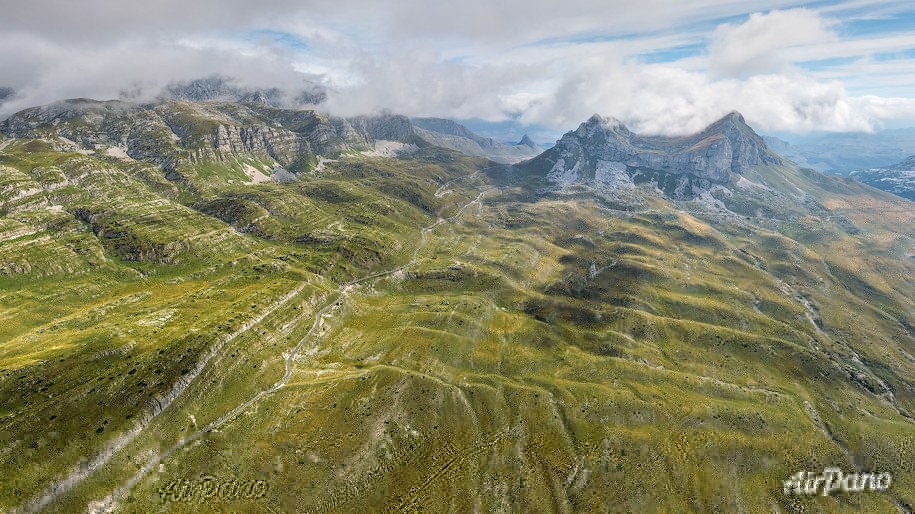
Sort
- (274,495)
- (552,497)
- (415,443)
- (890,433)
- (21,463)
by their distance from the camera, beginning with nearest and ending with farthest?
(21,463), (274,495), (552,497), (415,443), (890,433)

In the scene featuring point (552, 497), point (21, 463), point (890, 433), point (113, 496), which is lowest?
point (890, 433)

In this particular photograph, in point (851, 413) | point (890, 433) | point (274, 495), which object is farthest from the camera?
point (851, 413)

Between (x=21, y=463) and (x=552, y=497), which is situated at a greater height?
(x=21, y=463)

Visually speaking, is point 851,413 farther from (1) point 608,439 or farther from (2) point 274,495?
(2) point 274,495

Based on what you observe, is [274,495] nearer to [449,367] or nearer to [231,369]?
[231,369]

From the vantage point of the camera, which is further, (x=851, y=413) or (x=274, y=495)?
(x=851, y=413)

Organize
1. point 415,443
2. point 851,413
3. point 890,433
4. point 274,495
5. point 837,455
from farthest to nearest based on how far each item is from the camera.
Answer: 1. point 851,413
2. point 890,433
3. point 837,455
4. point 415,443
5. point 274,495

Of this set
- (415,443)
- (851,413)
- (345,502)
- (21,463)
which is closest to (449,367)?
(415,443)

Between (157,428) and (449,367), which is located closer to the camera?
(157,428)

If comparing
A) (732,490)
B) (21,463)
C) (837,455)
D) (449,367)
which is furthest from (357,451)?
(837,455)
